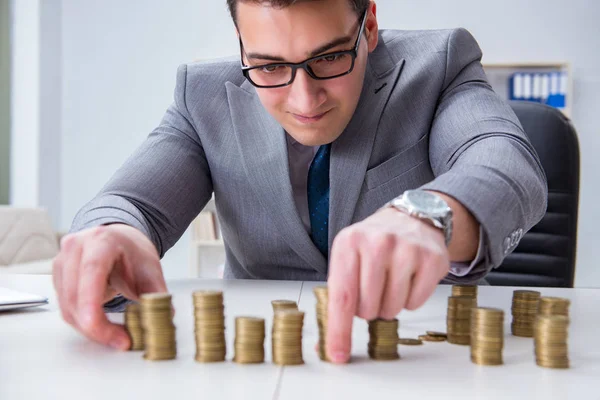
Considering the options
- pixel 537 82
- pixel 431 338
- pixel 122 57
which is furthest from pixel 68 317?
pixel 122 57

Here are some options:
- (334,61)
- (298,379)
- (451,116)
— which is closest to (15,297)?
(298,379)

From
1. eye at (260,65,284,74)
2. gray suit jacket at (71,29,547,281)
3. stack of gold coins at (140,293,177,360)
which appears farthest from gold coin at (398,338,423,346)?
eye at (260,65,284,74)

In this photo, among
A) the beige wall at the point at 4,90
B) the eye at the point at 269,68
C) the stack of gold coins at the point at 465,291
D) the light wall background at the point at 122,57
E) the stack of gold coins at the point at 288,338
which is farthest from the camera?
the beige wall at the point at 4,90

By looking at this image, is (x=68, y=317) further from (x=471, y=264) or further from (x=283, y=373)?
(x=471, y=264)

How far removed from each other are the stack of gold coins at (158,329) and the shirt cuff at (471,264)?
52 cm

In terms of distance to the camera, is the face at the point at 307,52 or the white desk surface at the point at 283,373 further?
the face at the point at 307,52

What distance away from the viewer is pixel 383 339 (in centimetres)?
95

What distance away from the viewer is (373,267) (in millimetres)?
918

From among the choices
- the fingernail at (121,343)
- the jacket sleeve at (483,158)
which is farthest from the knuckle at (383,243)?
the fingernail at (121,343)

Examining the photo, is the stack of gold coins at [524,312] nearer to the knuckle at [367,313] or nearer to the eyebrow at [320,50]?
the knuckle at [367,313]

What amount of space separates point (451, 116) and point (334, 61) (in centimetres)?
35

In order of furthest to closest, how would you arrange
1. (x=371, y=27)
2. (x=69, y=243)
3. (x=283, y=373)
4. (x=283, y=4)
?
(x=371, y=27)
(x=283, y=4)
(x=69, y=243)
(x=283, y=373)

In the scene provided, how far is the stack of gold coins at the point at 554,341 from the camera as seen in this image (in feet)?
3.02

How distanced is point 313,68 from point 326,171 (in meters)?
0.35
